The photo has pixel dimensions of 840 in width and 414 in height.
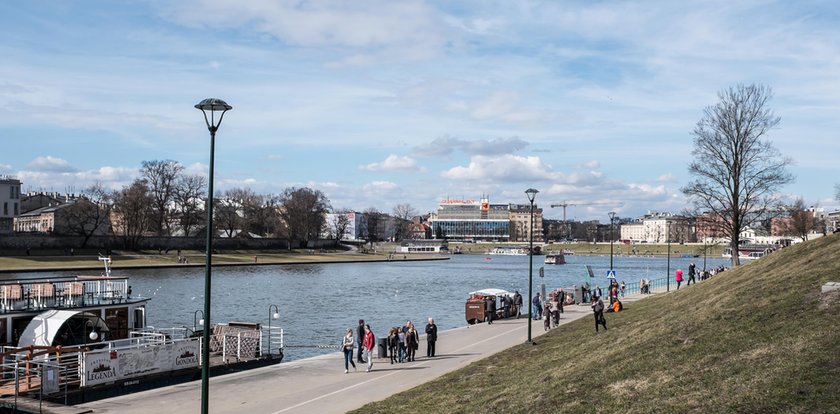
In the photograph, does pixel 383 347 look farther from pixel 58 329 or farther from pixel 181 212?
pixel 181 212

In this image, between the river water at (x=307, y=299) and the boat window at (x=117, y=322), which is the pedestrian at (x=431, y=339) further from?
the boat window at (x=117, y=322)

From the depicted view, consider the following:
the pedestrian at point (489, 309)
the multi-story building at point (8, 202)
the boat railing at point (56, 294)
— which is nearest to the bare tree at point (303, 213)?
the multi-story building at point (8, 202)

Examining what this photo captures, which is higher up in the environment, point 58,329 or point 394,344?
point 58,329

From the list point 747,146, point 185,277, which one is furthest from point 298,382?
point 185,277

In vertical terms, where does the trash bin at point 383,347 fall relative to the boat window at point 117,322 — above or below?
below

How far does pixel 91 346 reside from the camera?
29.3 m

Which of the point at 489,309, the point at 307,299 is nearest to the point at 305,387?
the point at 489,309

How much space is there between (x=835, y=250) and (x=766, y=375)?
14.4 metres

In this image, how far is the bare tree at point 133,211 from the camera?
5034 inches

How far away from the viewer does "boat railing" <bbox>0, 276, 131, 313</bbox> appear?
99.5ft

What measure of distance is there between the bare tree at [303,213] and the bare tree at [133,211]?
41.6 m

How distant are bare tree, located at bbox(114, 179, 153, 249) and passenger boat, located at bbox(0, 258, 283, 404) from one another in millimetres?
98076

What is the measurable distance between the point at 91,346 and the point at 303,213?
14621 cm

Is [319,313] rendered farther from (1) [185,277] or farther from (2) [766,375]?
(2) [766,375]
